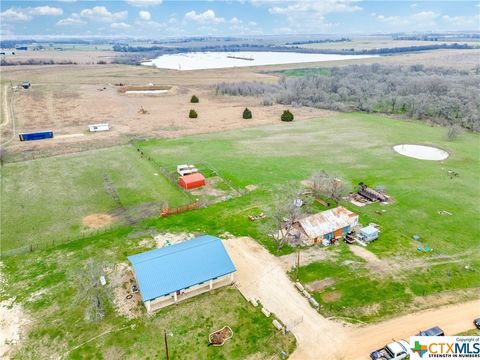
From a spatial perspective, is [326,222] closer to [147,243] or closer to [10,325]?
[147,243]

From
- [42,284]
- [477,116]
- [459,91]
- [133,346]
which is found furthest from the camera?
[459,91]

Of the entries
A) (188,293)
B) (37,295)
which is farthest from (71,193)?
(188,293)

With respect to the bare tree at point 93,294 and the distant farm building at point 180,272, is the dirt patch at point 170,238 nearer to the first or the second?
the distant farm building at point 180,272

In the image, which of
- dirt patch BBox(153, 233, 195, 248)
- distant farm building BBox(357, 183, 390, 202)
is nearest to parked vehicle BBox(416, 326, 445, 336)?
distant farm building BBox(357, 183, 390, 202)

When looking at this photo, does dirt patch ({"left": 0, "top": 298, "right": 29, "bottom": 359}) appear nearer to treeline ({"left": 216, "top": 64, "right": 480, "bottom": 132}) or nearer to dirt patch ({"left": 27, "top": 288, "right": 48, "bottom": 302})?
dirt patch ({"left": 27, "top": 288, "right": 48, "bottom": 302})

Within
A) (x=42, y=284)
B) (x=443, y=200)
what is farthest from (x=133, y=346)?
(x=443, y=200)

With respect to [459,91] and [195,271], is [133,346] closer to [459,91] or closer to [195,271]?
[195,271]
